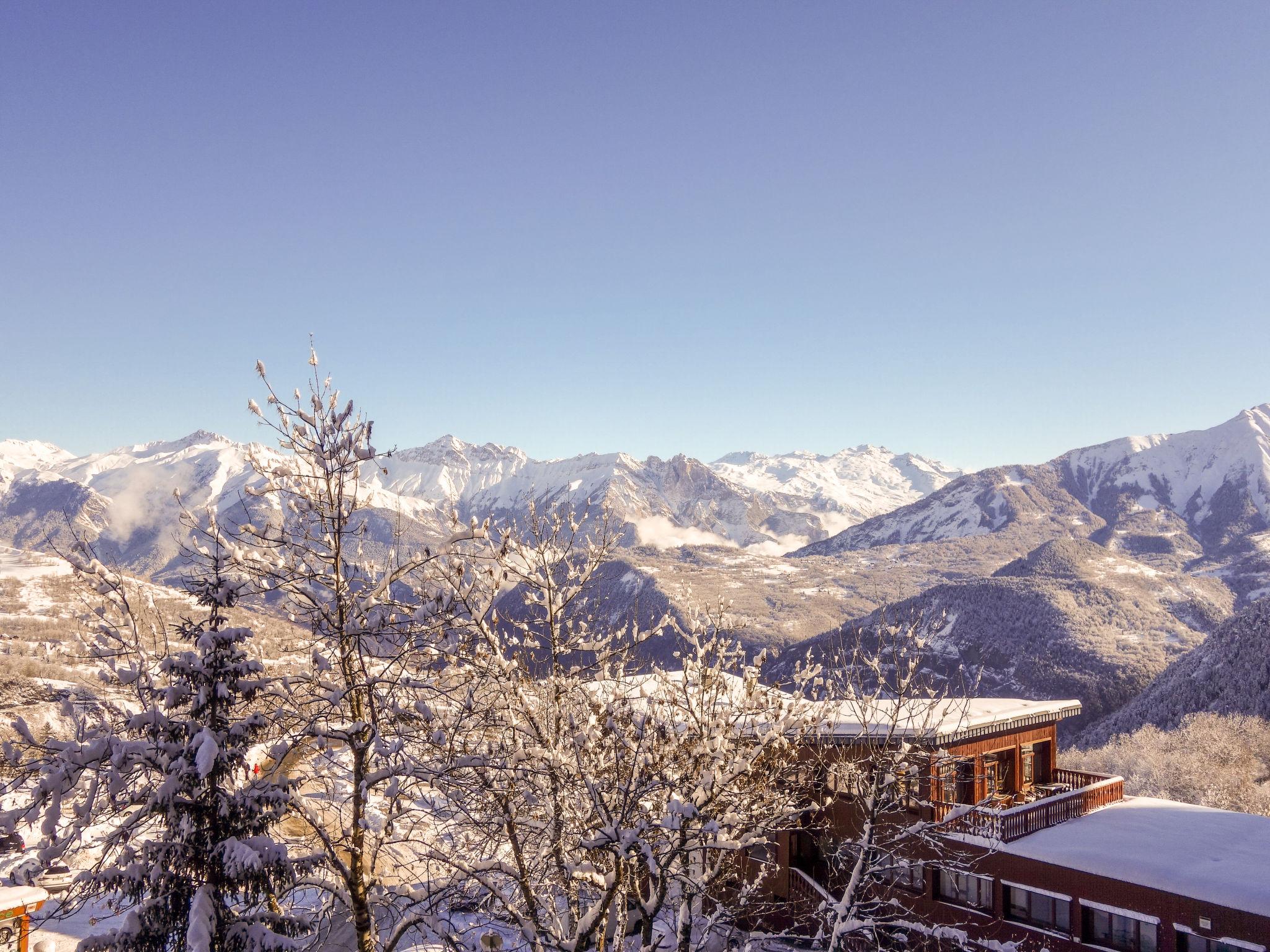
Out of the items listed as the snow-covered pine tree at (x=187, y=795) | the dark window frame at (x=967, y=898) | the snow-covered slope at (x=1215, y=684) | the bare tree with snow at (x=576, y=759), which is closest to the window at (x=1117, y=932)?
the dark window frame at (x=967, y=898)

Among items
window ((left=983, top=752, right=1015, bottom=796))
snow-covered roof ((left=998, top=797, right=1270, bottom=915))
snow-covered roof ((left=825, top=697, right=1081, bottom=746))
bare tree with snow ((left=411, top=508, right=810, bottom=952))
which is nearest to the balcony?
snow-covered roof ((left=998, top=797, right=1270, bottom=915))

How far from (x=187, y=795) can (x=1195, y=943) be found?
779 inches

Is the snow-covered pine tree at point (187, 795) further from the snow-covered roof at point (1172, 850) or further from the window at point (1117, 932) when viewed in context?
the window at point (1117, 932)

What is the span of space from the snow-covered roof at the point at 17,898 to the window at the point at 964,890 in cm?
2204

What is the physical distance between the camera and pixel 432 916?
856 cm

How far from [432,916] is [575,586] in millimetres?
4628

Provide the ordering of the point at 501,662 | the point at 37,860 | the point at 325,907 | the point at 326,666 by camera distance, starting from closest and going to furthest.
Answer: the point at 37,860
the point at 326,666
the point at 325,907
the point at 501,662

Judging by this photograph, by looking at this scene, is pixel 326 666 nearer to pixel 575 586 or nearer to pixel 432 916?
pixel 432 916

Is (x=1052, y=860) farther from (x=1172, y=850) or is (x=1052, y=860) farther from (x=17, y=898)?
(x=17, y=898)

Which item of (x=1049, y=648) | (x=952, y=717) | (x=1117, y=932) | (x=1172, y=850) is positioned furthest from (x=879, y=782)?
(x=1049, y=648)

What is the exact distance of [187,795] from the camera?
8.68 meters

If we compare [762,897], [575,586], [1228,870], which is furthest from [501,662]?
[1228,870]

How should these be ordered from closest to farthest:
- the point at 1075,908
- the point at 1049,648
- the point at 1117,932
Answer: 1. the point at 1117,932
2. the point at 1075,908
3. the point at 1049,648

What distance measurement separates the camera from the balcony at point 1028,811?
1898 centimetres
